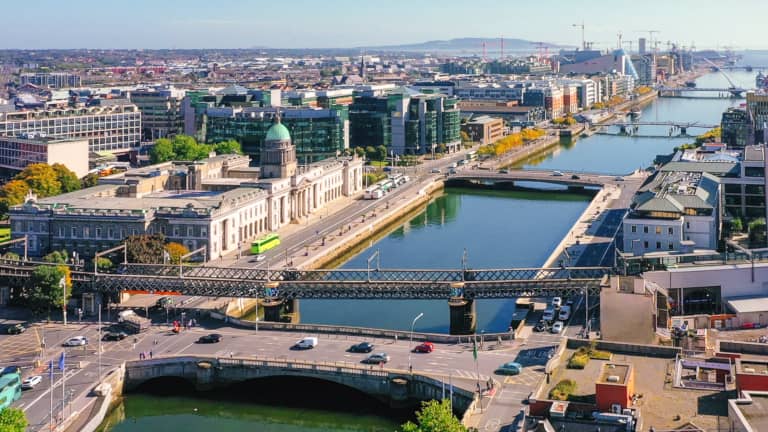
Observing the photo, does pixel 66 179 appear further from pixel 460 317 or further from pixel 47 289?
pixel 460 317

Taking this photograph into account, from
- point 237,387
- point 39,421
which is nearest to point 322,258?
point 237,387

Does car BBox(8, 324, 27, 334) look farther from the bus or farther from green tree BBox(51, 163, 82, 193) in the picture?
green tree BBox(51, 163, 82, 193)

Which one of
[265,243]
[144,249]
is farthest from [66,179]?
[144,249]

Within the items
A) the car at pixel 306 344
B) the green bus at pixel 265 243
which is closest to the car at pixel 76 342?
the car at pixel 306 344

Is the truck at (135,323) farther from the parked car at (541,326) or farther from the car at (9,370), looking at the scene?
the parked car at (541,326)

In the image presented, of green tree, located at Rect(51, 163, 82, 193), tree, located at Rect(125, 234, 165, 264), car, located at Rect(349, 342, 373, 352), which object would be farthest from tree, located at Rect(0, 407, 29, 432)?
green tree, located at Rect(51, 163, 82, 193)
